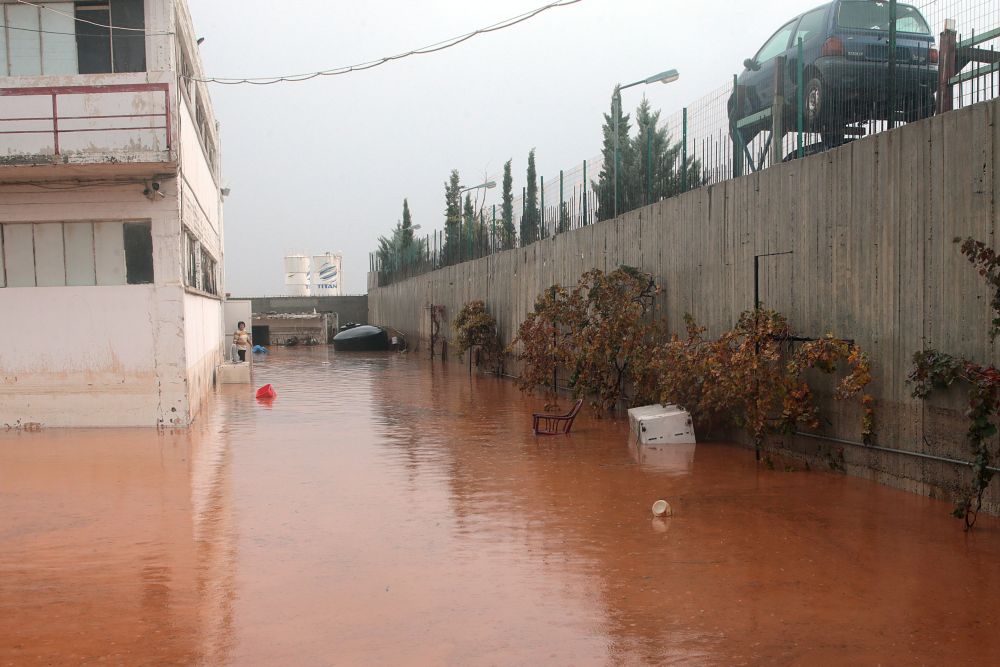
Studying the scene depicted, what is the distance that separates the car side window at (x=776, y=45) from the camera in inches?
509

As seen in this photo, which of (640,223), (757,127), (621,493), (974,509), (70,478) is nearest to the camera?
(974,509)

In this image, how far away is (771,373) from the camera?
9.86 meters

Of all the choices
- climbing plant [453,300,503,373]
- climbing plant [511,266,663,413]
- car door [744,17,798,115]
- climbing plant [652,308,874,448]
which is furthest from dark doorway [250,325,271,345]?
climbing plant [652,308,874,448]

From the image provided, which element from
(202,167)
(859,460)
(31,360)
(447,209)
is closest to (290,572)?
(859,460)

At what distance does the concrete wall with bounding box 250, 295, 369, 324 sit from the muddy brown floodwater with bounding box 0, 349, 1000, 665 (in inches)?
1669

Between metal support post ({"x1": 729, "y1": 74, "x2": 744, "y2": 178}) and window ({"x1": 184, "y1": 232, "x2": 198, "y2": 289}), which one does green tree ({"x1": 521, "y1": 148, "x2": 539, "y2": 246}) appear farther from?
metal support post ({"x1": 729, "y1": 74, "x2": 744, "y2": 178})

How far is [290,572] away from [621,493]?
12.1ft

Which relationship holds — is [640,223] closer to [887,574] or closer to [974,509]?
[974,509]

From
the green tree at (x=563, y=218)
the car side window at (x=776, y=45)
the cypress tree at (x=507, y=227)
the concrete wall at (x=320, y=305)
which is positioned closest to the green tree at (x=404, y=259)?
the concrete wall at (x=320, y=305)

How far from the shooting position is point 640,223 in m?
15.5

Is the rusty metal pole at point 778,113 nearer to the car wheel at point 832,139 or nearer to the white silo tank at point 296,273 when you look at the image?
the car wheel at point 832,139

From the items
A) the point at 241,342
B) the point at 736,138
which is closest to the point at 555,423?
the point at 736,138

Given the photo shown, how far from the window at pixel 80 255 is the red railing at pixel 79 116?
1581 mm

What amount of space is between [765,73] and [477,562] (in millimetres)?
8714
